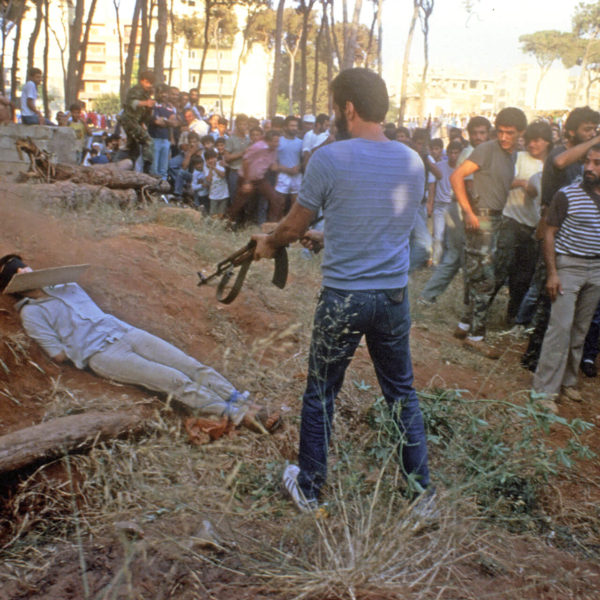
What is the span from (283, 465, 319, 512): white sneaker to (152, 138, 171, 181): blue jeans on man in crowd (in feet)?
25.1

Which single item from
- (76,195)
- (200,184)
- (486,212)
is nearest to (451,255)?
(486,212)

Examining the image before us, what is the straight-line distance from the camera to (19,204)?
21.7ft

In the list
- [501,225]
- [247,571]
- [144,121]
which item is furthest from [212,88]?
[247,571]

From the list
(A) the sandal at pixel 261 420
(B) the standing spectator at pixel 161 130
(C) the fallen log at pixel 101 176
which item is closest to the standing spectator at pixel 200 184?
(B) the standing spectator at pixel 161 130

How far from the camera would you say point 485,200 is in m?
5.64

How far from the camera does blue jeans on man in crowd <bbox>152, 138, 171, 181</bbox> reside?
10.2 meters

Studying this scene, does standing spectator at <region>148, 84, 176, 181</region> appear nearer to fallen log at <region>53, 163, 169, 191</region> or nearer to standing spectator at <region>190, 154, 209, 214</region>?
standing spectator at <region>190, 154, 209, 214</region>

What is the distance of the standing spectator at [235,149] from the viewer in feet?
33.8

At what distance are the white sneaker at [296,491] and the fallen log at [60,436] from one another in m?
0.83

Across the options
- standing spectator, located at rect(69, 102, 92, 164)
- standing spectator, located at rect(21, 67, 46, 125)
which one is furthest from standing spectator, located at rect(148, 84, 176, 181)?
standing spectator, located at rect(69, 102, 92, 164)

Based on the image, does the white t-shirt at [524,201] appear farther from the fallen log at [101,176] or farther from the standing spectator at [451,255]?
the fallen log at [101,176]

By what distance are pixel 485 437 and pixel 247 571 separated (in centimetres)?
171

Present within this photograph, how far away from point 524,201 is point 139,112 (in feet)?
18.1

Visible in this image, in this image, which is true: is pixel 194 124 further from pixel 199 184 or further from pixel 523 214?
pixel 523 214
